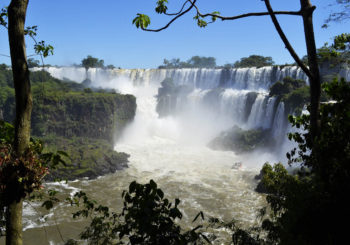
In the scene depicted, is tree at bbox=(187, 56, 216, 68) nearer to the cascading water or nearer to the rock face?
the cascading water

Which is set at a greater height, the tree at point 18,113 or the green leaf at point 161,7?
the green leaf at point 161,7

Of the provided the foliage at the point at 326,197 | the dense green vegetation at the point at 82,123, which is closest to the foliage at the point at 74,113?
the dense green vegetation at the point at 82,123

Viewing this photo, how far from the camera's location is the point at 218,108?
4362cm

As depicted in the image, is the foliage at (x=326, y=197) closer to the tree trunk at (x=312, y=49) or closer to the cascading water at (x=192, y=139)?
the tree trunk at (x=312, y=49)

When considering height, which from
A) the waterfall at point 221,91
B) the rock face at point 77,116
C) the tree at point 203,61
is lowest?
the rock face at point 77,116

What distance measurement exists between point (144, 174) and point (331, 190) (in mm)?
23667

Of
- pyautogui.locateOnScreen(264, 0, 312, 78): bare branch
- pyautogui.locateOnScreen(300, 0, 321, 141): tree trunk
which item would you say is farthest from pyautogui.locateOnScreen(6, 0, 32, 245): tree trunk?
pyautogui.locateOnScreen(300, 0, 321, 141): tree trunk

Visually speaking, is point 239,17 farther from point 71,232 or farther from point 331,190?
point 71,232

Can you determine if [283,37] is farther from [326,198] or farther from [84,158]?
[84,158]

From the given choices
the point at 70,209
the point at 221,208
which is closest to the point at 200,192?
the point at 221,208

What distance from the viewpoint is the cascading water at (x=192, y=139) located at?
18.8 m

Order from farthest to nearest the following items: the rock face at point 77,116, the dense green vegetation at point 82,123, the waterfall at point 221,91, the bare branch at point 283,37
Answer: the waterfall at point 221,91
the rock face at point 77,116
the dense green vegetation at point 82,123
the bare branch at point 283,37

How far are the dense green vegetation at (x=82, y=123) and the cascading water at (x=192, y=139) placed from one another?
1874 millimetres

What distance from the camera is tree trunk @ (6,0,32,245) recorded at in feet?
7.26
